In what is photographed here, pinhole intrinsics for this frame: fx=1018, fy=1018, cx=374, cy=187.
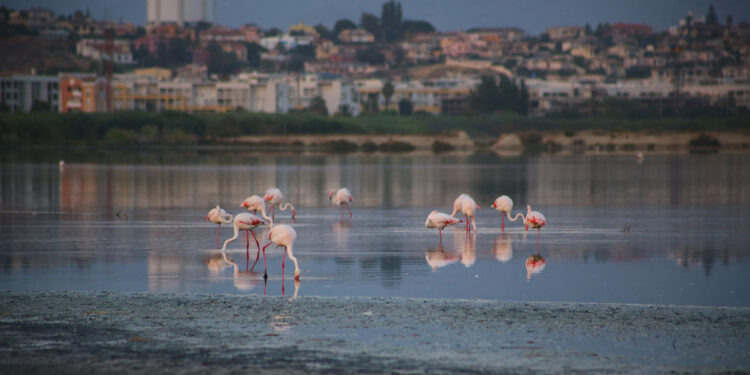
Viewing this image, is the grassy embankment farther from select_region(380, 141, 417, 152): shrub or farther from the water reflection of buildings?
the water reflection of buildings

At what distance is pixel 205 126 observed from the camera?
115000 millimetres

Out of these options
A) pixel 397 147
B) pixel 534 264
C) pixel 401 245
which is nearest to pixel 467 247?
pixel 401 245

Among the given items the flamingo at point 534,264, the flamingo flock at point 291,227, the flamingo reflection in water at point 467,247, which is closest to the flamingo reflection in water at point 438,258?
the flamingo flock at point 291,227

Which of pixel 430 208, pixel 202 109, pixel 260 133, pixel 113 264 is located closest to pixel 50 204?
pixel 430 208

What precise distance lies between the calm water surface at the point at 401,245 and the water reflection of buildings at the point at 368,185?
0.51ft

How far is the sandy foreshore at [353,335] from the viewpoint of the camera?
942cm

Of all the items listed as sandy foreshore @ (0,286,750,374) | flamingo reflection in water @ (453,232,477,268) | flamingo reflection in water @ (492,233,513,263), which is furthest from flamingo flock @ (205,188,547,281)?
sandy foreshore @ (0,286,750,374)

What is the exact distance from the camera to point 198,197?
105ft

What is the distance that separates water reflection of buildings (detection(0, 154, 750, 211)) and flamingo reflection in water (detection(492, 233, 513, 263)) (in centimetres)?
928

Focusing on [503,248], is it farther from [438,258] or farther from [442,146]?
[442,146]

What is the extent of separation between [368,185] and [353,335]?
28.8 meters

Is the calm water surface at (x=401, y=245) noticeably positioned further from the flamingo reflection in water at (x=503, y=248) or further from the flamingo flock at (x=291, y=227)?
the flamingo flock at (x=291, y=227)

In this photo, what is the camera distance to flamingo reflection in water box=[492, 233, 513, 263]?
16891mm

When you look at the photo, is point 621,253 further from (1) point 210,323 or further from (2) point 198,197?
(2) point 198,197
